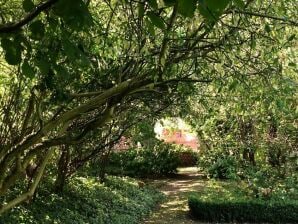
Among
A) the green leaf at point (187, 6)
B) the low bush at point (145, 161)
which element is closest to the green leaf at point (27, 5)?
the green leaf at point (187, 6)

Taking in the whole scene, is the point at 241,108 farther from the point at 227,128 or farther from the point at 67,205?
the point at 227,128

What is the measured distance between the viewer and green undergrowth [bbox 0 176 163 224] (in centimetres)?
852

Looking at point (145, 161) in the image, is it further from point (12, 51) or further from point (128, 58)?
point (12, 51)

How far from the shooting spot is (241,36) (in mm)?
4660

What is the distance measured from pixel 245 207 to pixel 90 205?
4.06 meters

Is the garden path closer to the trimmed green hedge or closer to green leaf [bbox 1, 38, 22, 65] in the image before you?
the trimmed green hedge

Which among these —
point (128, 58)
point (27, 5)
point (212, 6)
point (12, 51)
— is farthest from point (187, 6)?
point (128, 58)

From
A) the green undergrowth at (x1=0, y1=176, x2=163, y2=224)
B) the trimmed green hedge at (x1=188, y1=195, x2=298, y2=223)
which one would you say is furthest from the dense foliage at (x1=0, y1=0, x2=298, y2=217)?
the trimmed green hedge at (x1=188, y1=195, x2=298, y2=223)

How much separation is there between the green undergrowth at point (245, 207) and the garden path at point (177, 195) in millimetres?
491

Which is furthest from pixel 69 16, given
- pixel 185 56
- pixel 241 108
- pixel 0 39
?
pixel 241 108

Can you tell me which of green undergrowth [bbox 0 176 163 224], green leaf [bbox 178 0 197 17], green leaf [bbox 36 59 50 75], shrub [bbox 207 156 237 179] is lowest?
green undergrowth [bbox 0 176 163 224]

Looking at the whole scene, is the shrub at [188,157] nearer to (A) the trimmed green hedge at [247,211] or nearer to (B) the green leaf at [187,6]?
(A) the trimmed green hedge at [247,211]

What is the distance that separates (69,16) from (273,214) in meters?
11.0

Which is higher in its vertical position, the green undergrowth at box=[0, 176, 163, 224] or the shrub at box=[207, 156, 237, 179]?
the shrub at box=[207, 156, 237, 179]
